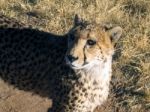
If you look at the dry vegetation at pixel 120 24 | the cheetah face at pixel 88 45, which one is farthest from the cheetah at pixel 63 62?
the dry vegetation at pixel 120 24

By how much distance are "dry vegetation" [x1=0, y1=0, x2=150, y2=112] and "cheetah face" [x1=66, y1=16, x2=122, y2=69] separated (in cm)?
101

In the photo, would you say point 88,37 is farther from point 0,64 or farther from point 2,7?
point 2,7

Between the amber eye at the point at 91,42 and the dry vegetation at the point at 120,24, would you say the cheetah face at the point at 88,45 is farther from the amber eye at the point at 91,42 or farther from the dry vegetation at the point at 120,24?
the dry vegetation at the point at 120,24

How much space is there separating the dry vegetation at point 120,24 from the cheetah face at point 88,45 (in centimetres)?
101

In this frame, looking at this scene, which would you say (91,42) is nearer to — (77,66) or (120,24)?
(77,66)

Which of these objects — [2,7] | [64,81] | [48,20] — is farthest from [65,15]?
[64,81]

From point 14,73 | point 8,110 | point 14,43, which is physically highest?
point 14,43

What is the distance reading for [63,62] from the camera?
3719mm

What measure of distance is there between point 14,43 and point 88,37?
86 centimetres

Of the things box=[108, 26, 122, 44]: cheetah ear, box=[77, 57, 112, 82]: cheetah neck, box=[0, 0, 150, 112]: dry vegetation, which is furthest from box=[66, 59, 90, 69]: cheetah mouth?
box=[0, 0, 150, 112]: dry vegetation

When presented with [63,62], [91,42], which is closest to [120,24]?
[63,62]

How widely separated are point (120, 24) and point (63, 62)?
1.69 metres

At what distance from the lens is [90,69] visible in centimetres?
349

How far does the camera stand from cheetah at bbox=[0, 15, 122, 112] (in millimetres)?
3314
